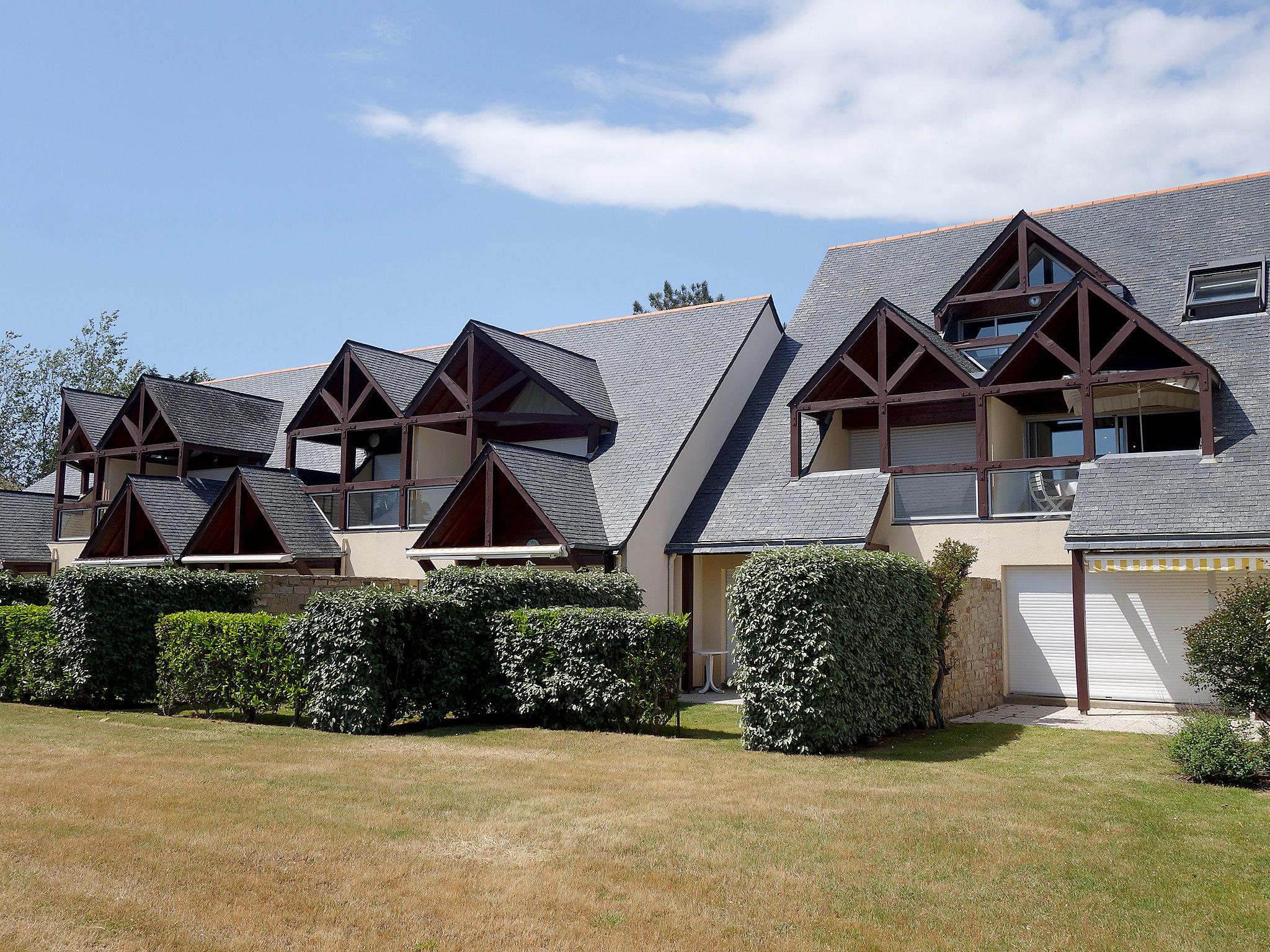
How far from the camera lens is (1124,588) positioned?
738 inches

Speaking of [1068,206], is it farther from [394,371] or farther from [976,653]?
[394,371]

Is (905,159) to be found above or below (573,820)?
above

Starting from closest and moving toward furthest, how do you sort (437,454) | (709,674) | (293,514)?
(709,674) → (293,514) → (437,454)

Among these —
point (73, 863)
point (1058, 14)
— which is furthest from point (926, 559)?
point (73, 863)

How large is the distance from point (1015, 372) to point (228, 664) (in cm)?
1552

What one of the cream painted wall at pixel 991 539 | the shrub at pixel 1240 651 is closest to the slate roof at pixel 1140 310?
the cream painted wall at pixel 991 539

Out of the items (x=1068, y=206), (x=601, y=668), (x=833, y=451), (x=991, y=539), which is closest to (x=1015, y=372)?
(x=991, y=539)

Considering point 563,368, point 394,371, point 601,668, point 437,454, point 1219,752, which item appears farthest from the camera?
point 394,371

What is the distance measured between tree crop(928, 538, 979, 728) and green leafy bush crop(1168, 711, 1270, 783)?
4454mm

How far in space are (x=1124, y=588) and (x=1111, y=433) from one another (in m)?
3.56

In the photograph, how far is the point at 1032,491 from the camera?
20062mm

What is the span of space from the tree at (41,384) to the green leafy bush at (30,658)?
42960 millimetres

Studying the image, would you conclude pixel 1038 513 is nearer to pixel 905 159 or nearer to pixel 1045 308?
pixel 1045 308

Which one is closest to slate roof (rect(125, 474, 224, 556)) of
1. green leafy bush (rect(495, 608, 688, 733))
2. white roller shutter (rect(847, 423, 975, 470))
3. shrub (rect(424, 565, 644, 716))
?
shrub (rect(424, 565, 644, 716))
